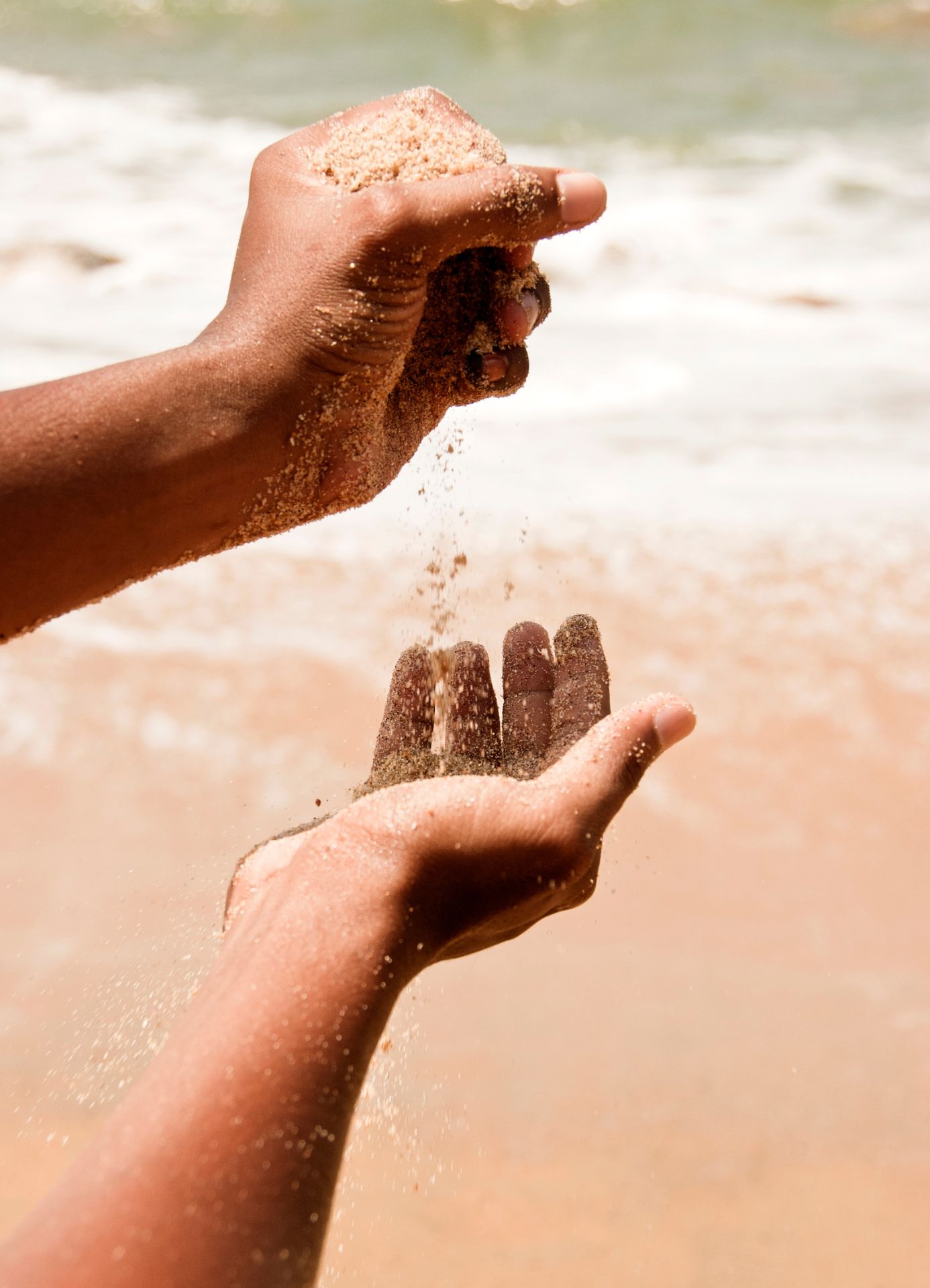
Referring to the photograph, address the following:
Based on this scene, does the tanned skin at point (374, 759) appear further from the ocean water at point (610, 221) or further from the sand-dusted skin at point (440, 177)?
the ocean water at point (610, 221)

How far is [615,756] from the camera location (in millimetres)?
1393

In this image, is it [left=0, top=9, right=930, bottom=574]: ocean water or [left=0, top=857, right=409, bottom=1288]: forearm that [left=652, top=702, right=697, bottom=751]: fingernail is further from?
[left=0, top=9, right=930, bottom=574]: ocean water

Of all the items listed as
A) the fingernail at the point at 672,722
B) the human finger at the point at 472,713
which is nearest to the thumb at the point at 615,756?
the fingernail at the point at 672,722

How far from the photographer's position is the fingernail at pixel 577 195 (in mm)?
1560

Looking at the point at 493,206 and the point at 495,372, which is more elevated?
the point at 493,206

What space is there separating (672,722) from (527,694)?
44cm

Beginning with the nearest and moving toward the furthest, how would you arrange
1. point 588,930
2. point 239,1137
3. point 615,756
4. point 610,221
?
point 239,1137 → point 615,756 → point 588,930 → point 610,221

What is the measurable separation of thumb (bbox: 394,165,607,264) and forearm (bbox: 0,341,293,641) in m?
0.30

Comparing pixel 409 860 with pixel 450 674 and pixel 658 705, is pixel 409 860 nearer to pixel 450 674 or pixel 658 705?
pixel 658 705

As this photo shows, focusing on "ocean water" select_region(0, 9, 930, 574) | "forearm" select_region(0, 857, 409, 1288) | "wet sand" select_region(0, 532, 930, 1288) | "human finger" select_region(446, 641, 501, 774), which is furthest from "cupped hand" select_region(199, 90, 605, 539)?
"ocean water" select_region(0, 9, 930, 574)

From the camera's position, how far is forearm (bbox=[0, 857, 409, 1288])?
944 millimetres

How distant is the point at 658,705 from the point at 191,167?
232 inches

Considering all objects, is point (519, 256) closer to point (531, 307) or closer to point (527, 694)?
point (531, 307)

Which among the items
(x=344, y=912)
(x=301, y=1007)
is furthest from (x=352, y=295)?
(x=301, y=1007)
